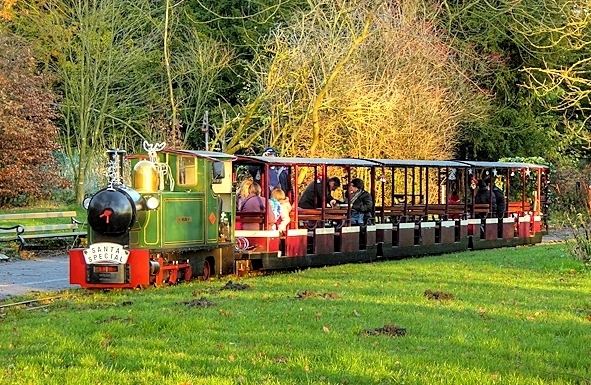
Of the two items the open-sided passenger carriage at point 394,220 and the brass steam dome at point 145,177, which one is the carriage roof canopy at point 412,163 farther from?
the brass steam dome at point 145,177

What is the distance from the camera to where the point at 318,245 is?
2027 centimetres

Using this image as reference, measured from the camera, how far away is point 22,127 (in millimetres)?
31547

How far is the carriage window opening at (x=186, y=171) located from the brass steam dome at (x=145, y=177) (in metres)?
0.89

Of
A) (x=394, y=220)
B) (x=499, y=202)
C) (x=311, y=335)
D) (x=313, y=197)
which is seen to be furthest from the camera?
(x=499, y=202)

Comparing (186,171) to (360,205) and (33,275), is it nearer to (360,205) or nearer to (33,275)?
(33,275)

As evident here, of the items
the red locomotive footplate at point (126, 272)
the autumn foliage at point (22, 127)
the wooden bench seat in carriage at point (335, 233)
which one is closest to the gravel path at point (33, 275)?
the red locomotive footplate at point (126, 272)

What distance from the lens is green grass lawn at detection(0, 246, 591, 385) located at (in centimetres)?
798

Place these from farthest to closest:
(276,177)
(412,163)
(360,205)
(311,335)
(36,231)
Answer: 1. (36,231)
2. (412,163)
3. (360,205)
4. (276,177)
5. (311,335)

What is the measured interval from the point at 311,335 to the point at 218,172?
310 inches

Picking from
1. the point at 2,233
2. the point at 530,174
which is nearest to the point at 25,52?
the point at 2,233

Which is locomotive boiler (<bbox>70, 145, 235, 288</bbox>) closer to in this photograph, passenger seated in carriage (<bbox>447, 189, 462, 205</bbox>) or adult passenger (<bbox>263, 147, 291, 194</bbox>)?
adult passenger (<bbox>263, 147, 291, 194</bbox>)

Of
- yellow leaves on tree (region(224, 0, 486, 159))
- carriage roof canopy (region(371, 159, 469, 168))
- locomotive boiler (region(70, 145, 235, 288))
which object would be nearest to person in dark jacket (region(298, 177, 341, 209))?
carriage roof canopy (region(371, 159, 469, 168))

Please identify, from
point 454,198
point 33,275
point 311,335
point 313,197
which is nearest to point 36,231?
point 33,275

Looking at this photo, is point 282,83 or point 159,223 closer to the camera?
point 159,223
